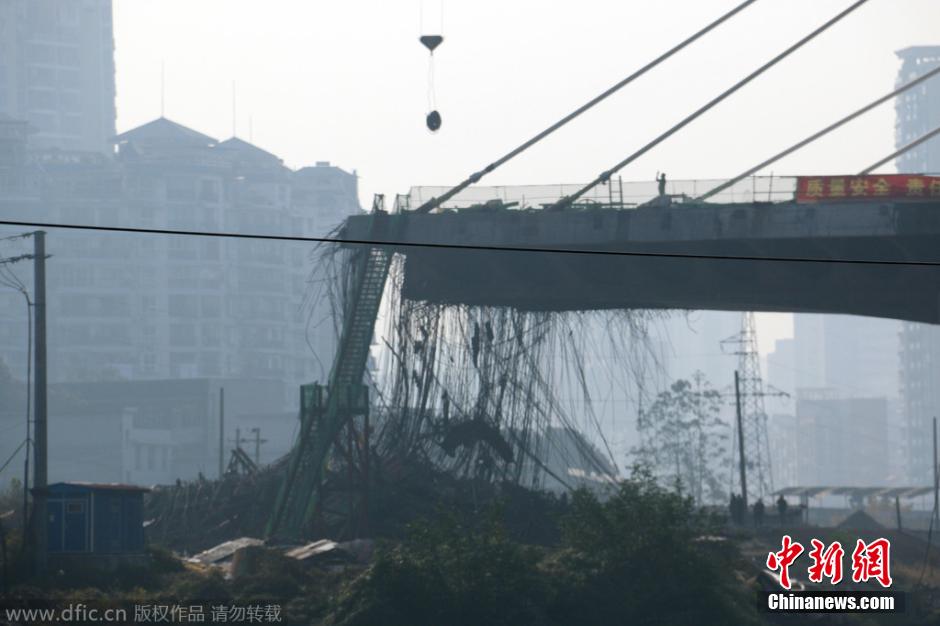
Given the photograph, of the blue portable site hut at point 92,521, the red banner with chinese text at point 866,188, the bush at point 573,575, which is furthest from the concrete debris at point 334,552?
the red banner with chinese text at point 866,188

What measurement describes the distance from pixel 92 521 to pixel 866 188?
1006 inches

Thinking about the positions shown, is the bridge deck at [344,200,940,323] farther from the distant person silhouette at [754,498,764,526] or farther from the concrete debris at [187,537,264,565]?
the concrete debris at [187,537,264,565]

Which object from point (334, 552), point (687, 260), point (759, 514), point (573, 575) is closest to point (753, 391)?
point (759, 514)

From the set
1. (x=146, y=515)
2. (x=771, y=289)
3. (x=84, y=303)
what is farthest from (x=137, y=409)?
(x=771, y=289)

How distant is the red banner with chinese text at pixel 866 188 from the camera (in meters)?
46.2

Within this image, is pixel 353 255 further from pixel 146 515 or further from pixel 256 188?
pixel 256 188

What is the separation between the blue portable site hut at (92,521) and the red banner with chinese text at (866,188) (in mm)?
23129

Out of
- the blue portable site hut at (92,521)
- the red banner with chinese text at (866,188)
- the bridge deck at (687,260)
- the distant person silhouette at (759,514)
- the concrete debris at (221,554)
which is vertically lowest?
the distant person silhouette at (759,514)

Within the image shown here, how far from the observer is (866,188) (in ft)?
152

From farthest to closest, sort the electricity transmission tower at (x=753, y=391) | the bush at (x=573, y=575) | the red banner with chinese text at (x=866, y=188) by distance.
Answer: the electricity transmission tower at (x=753, y=391), the red banner with chinese text at (x=866, y=188), the bush at (x=573, y=575)

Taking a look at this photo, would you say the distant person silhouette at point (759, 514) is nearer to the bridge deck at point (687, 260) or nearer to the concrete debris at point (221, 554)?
the bridge deck at point (687, 260)

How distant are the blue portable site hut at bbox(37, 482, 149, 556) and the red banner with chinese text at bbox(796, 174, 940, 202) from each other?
75.9 feet

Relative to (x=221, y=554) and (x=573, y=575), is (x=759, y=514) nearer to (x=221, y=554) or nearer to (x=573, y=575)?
(x=573, y=575)

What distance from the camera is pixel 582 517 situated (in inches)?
1457
